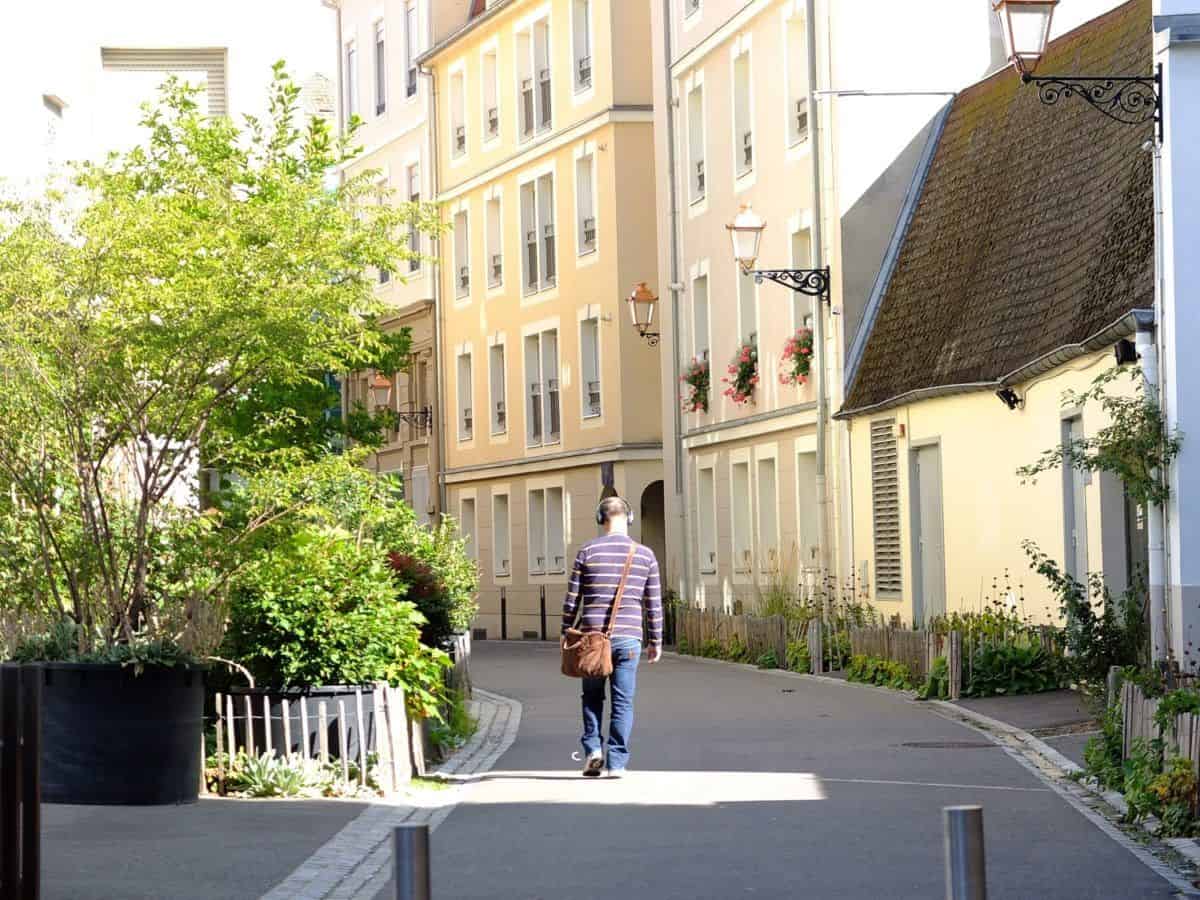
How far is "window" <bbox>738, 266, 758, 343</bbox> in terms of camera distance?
3509cm

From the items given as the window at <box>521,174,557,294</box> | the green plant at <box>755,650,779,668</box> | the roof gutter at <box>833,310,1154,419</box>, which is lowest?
the green plant at <box>755,650,779,668</box>

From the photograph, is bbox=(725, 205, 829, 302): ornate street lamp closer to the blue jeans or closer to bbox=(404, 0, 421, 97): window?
the blue jeans

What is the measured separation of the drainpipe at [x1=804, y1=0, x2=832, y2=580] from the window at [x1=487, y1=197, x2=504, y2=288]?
18.4 metres

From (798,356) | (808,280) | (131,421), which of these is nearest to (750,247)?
(808,280)

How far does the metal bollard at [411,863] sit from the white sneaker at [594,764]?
32.7 ft

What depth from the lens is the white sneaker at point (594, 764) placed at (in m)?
15.5

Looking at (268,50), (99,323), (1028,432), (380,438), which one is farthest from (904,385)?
(99,323)

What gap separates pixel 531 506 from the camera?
48438 millimetres

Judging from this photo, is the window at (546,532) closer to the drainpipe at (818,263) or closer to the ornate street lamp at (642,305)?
the ornate street lamp at (642,305)

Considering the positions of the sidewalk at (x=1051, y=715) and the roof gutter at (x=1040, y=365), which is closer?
the sidewalk at (x=1051, y=715)

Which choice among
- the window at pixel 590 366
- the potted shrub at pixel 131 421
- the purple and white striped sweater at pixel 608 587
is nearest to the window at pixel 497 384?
the window at pixel 590 366

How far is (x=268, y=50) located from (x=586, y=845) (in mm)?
22100

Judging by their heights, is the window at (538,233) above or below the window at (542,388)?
above

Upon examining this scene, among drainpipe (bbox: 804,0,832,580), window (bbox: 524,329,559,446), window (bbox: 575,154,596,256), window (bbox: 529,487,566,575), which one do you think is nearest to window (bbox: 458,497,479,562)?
window (bbox: 529,487,566,575)
